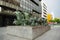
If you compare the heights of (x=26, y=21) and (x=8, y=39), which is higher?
(x=26, y=21)

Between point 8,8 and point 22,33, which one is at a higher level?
point 8,8

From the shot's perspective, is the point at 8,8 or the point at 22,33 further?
the point at 8,8

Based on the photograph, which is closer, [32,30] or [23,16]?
[32,30]

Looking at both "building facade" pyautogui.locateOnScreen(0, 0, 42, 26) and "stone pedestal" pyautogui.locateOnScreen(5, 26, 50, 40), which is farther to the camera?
"building facade" pyautogui.locateOnScreen(0, 0, 42, 26)

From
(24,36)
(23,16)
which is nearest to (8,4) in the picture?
(23,16)

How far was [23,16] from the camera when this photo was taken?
19.4 metres

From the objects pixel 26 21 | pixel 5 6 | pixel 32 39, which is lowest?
pixel 32 39

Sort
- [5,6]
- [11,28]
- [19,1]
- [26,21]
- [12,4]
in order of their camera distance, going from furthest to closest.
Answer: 1. [19,1]
2. [12,4]
3. [5,6]
4. [26,21]
5. [11,28]

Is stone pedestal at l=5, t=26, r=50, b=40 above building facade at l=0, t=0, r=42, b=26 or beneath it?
beneath

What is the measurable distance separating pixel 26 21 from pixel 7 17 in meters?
36.2

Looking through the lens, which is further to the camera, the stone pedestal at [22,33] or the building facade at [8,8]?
the building facade at [8,8]

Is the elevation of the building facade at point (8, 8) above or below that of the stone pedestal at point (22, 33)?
above

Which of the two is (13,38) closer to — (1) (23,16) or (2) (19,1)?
(1) (23,16)

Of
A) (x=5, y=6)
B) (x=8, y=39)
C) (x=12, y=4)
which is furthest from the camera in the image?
(x=12, y=4)
